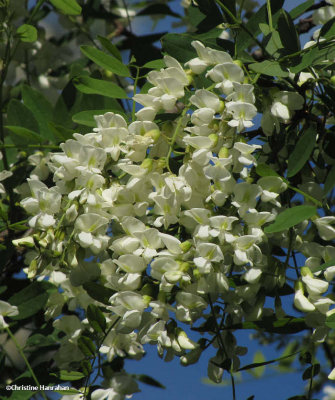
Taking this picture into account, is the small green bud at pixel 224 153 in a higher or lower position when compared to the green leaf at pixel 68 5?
lower

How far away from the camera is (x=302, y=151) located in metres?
0.70

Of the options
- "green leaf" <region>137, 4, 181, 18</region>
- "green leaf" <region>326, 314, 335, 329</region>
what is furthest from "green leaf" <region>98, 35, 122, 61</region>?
"green leaf" <region>137, 4, 181, 18</region>

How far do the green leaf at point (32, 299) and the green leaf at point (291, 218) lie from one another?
0.40m

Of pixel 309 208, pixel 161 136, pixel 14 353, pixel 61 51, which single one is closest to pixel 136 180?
pixel 161 136

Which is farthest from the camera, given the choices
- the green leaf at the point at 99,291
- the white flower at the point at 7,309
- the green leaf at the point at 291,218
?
the white flower at the point at 7,309

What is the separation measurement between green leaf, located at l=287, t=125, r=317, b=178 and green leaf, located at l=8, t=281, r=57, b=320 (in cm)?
41

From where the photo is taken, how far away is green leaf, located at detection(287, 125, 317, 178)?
70cm

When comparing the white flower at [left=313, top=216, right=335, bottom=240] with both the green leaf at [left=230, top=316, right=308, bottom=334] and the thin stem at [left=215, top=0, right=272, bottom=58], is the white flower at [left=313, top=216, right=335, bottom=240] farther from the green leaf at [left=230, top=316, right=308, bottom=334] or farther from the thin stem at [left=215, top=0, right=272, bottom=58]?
the thin stem at [left=215, top=0, right=272, bottom=58]

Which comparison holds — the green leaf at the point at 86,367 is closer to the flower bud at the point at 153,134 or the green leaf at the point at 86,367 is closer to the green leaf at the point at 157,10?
the flower bud at the point at 153,134

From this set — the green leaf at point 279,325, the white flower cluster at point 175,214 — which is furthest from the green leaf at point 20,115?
the green leaf at point 279,325

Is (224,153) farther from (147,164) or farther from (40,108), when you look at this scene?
(40,108)

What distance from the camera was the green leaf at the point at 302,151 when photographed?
27.4 inches

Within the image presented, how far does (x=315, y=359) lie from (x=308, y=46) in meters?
0.38

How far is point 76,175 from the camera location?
0.71m
